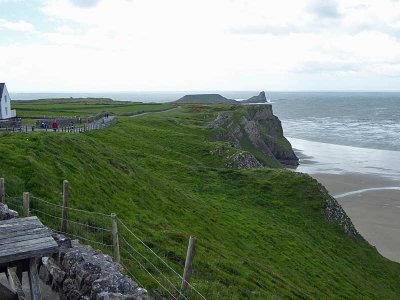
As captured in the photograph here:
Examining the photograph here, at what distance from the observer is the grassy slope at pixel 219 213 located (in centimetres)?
2055

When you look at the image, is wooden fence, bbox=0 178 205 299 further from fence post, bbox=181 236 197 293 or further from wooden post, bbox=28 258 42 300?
wooden post, bbox=28 258 42 300

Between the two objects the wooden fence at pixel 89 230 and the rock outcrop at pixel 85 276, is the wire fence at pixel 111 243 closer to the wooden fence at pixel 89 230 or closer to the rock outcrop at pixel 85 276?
the wooden fence at pixel 89 230

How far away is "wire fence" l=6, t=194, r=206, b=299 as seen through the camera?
13.7 meters

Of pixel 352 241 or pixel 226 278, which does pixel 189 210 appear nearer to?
pixel 226 278

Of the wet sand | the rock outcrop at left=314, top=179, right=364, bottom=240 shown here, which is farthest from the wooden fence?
the wet sand

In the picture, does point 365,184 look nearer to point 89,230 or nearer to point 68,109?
point 68,109

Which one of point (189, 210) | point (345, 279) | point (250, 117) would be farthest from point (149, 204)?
point (250, 117)

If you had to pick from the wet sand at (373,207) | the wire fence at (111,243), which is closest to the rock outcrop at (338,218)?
the wet sand at (373,207)

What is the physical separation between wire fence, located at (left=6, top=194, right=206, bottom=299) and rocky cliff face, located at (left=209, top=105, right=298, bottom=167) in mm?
56819

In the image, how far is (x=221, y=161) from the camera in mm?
54781

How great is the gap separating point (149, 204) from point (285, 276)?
9983 mm

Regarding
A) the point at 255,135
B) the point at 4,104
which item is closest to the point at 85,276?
the point at 4,104

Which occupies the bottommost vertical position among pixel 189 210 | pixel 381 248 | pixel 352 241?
pixel 381 248

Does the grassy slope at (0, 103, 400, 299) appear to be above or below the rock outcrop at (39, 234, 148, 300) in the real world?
below
